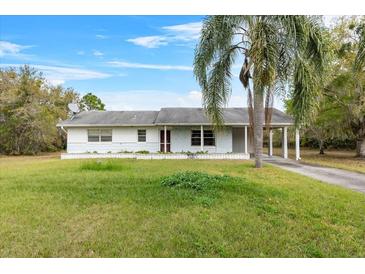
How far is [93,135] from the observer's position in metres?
22.4

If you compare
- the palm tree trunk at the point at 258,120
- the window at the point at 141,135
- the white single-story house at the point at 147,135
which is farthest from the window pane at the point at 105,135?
the palm tree trunk at the point at 258,120

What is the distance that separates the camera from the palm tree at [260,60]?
35.4ft

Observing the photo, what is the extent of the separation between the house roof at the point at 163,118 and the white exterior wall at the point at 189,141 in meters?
0.99

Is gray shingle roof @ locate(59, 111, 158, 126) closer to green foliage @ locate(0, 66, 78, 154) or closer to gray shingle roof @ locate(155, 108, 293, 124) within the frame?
gray shingle roof @ locate(155, 108, 293, 124)

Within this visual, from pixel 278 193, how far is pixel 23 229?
18.4ft

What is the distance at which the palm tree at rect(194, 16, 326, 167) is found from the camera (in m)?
10.8

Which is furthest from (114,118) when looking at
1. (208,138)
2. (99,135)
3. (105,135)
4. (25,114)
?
(25,114)

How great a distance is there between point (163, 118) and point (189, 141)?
2599 millimetres

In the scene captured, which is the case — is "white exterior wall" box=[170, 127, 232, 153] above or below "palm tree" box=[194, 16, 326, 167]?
below

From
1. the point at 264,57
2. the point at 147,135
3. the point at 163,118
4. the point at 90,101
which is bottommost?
the point at 147,135

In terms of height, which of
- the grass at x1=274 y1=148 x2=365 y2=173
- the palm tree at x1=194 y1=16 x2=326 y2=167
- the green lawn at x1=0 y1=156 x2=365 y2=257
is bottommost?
the grass at x1=274 y1=148 x2=365 y2=173

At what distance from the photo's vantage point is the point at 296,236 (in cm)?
455

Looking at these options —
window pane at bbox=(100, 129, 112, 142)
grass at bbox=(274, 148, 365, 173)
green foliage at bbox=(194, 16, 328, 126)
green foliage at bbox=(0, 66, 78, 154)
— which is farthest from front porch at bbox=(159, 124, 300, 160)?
green foliage at bbox=(0, 66, 78, 154)

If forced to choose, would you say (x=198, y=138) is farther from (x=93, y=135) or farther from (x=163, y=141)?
(x=93, y=135)
